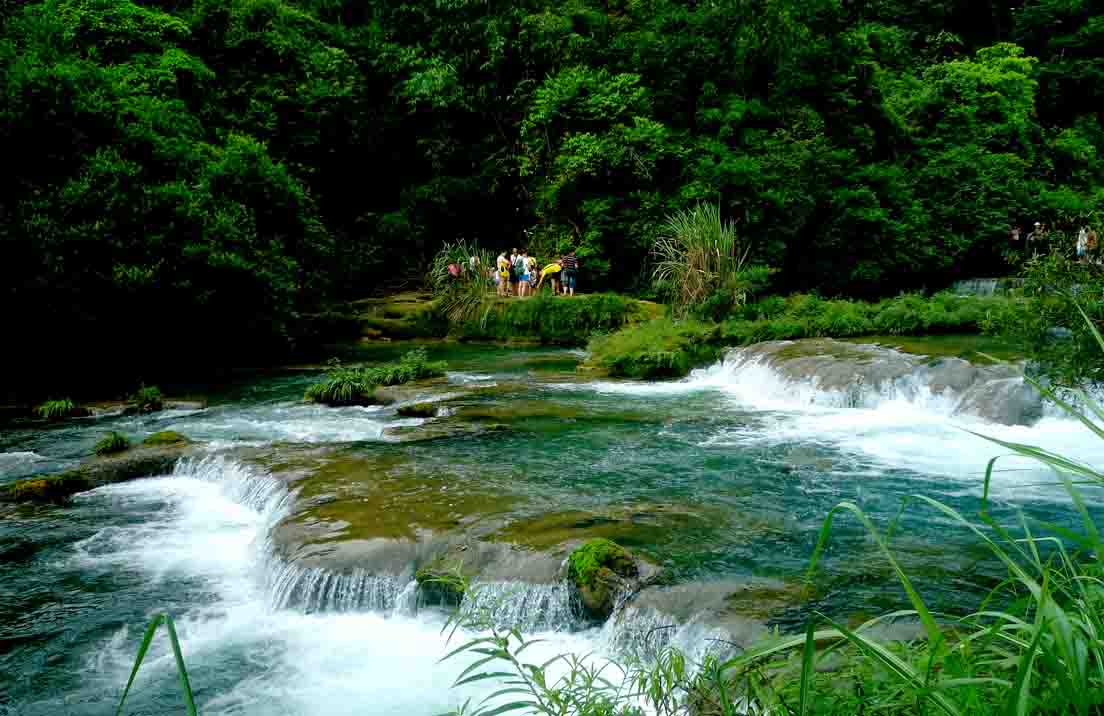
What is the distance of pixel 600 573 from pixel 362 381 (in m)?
9.42

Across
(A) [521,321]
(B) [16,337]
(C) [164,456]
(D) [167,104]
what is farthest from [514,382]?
(D) [167,104]

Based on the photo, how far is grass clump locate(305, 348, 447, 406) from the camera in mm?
13977

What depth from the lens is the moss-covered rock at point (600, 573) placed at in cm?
559

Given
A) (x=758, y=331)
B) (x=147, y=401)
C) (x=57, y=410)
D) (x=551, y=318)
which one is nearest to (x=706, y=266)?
(x=758, y=331)

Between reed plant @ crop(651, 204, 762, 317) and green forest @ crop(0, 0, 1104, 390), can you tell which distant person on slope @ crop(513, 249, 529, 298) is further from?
reed plant @ crop(651, 204, 762, 317)

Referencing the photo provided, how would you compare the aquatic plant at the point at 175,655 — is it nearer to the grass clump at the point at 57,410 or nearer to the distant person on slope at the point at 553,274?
the grass clump at the point at 57,410

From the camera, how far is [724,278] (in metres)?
19.0

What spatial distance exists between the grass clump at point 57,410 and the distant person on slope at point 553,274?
1337cm

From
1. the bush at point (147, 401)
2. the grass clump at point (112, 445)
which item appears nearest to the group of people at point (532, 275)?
the bush at point (147, 401)

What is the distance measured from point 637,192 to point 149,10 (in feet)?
47.7

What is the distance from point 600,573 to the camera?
5.66 meters

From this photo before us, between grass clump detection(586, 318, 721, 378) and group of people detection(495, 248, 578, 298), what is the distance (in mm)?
6821

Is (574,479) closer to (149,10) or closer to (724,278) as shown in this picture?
(724,278)

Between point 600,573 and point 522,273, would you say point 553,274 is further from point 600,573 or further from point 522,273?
point 600,573
